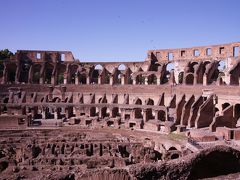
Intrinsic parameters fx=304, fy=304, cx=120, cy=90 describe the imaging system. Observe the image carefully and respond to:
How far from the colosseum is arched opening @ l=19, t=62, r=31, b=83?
0.48ft

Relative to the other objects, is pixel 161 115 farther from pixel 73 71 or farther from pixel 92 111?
pixel 73 71

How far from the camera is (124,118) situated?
34031mm

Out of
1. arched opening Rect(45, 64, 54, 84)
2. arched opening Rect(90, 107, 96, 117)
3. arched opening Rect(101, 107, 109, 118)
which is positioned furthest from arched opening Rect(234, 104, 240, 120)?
arched opening Rect(45, 64, 54, 84)

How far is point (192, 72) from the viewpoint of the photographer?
131 ft

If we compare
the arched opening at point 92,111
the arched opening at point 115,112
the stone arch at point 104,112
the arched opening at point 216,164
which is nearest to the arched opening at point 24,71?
the arched opening at point 92,111

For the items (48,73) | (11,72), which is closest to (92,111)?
(48,73)

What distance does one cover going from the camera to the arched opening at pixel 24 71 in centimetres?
4394

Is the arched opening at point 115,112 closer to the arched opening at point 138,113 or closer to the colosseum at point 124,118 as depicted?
the colosseum at point 124,118

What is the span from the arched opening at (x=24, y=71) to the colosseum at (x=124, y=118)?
15 centimetres

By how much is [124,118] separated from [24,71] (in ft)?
61.1

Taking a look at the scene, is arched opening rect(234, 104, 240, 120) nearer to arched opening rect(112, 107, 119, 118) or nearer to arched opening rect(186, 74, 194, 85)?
arched opening rect(186, 74, 194, 85)

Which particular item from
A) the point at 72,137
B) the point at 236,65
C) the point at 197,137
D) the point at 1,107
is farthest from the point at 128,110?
the point at 1,107

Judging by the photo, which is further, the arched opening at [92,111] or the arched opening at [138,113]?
the arched opening at [92,111]

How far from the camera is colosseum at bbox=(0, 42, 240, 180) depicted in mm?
11234
